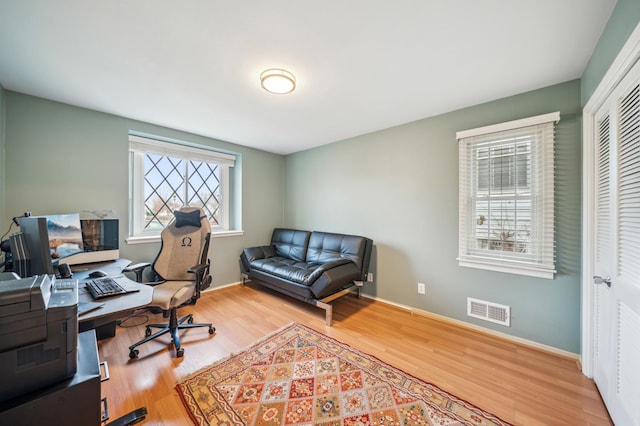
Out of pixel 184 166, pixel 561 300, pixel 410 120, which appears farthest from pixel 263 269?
pixel 561 300

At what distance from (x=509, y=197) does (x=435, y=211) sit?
681mm

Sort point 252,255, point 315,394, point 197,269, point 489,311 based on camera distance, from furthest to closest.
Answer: point 252,255
point 489,311
point 197,269
point 315,394

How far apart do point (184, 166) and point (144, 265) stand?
65.8 inches

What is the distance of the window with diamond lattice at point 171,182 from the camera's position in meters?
3.04

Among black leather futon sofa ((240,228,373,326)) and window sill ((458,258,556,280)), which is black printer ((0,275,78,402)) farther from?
window sill ((458,258,556,280))

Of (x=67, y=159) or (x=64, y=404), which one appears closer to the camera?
(x=64, y=404)

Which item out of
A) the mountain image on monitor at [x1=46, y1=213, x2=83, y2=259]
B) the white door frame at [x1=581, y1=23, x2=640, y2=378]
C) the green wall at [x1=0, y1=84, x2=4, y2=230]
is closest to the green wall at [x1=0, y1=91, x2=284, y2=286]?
the green wall at [x1=0, y1=84, x2=4, y2=230]

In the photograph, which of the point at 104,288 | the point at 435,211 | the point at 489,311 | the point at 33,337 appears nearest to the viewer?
the point at 33,337

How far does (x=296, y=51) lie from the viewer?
165cm

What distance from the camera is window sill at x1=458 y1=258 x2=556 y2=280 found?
208 cm

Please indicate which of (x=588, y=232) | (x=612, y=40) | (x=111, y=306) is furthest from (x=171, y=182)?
(x=588, y=232)

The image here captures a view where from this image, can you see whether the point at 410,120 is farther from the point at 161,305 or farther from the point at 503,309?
the point at 161,305

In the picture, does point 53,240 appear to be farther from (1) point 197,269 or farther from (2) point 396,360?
(2) point 396,360

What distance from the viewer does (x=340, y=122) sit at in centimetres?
294
